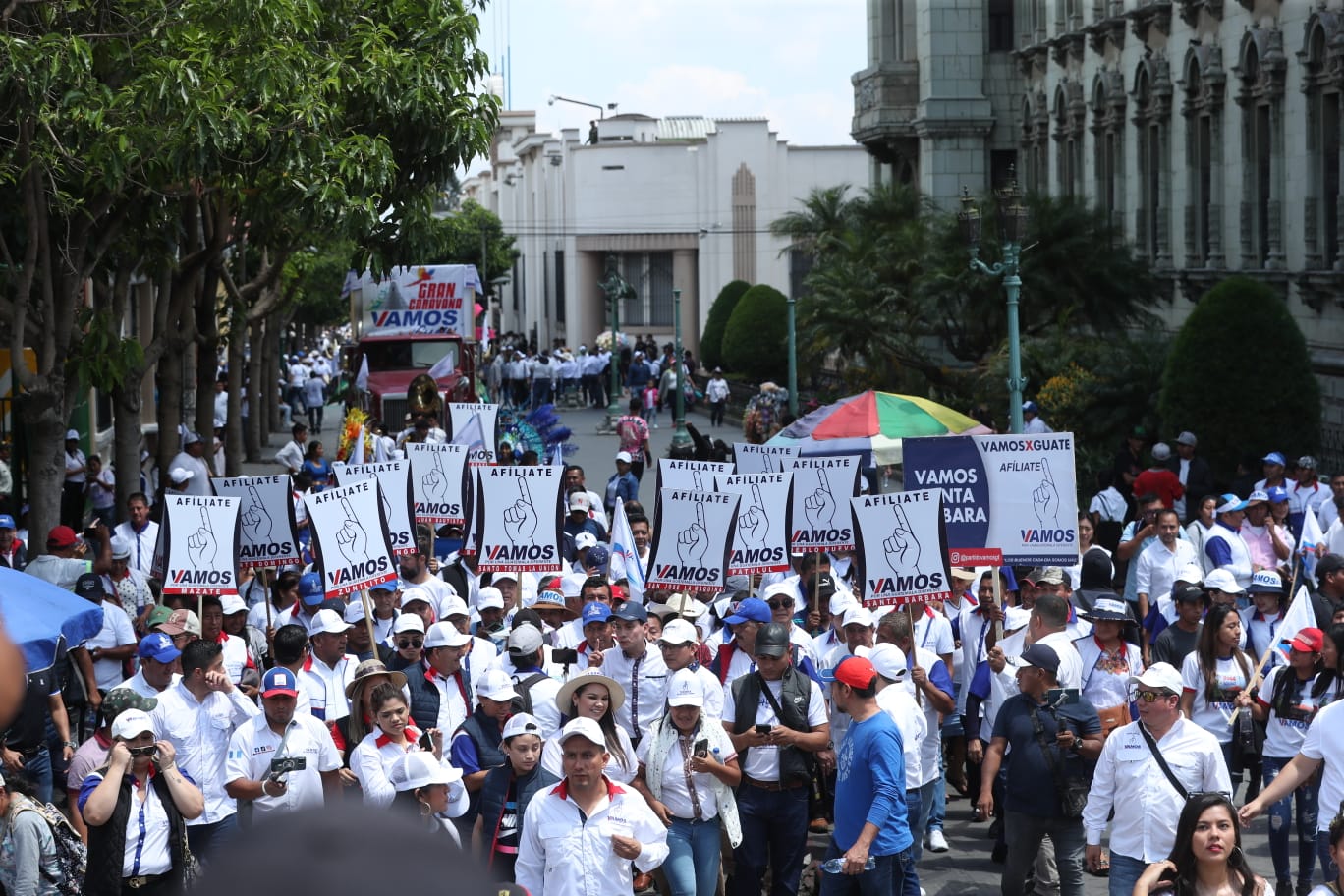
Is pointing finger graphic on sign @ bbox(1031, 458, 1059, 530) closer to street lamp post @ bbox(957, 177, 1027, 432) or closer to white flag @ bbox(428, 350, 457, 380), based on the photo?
street lamp post @ bbox(957, 177, 1027, 432)

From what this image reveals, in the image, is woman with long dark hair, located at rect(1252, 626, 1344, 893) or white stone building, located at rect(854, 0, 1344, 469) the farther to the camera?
white stone building, located at rect(854, 0, 1344, 469)

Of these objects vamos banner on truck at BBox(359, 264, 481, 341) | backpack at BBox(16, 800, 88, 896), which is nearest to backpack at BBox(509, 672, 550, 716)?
backpack at BBox(16, 800, 88, 896)

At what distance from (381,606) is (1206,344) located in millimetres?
14193

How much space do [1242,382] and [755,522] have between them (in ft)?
38.6

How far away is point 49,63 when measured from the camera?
13531 millimetres

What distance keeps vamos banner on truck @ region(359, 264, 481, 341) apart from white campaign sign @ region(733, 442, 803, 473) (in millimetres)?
21626

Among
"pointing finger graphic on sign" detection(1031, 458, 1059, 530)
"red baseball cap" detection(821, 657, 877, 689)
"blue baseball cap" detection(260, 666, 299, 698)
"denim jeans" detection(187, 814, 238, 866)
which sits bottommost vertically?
"denim jeans" detection(187, 814, 238, 866)

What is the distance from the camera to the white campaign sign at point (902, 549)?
36.1 feet

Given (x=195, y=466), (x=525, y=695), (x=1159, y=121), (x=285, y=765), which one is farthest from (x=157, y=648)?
(x=1159, y=121)

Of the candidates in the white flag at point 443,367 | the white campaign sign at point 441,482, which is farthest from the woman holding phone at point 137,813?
the white flag at point 443,367

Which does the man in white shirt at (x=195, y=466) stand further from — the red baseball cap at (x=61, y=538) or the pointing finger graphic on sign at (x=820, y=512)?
the pointing finger graphic on sign at (x=820, y=512)

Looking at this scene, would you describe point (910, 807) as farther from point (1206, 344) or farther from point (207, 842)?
point (1206, 344)

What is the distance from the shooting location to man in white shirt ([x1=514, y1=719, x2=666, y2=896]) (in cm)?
684

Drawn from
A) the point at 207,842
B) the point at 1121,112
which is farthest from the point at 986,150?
the point at 207,842
